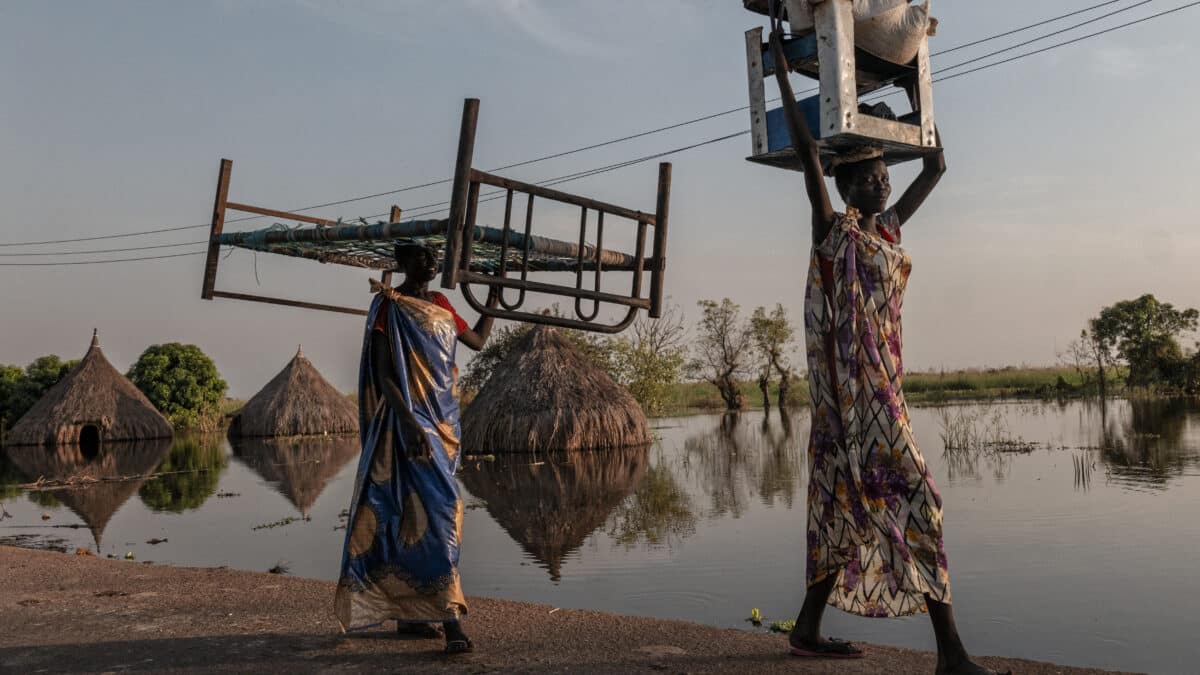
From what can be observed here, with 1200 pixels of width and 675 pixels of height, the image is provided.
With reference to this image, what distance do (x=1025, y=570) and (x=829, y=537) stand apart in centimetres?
349

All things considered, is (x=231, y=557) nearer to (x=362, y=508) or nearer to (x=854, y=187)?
(x=362, y=508)

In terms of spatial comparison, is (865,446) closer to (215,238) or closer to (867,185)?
(867,185)

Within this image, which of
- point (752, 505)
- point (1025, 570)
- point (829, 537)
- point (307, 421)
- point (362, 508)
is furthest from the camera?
point (307, 421)

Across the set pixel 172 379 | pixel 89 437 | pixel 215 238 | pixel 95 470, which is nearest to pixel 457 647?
pixel 215 238

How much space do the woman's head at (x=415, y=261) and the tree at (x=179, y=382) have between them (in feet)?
83.1

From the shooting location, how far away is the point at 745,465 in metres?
13.0

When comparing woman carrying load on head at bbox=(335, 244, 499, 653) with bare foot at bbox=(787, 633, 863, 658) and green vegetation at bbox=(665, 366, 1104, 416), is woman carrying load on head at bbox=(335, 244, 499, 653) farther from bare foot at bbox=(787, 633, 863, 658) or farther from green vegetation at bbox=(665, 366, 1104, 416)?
green vegetation at bbox=(665, 366, 1104, 416)

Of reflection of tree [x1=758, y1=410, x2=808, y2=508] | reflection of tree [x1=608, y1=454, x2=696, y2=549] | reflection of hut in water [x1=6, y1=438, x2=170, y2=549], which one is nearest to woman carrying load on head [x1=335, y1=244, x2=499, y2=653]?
reflection of tree [x1=608, y1=454, x2=696, y2=549]

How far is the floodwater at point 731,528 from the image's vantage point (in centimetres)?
493

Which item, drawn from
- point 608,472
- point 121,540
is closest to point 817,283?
point 121,540

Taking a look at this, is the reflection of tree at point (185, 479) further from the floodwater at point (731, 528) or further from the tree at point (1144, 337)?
the tree at point (1144, 337)

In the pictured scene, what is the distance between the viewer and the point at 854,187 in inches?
125

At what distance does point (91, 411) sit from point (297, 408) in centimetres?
453

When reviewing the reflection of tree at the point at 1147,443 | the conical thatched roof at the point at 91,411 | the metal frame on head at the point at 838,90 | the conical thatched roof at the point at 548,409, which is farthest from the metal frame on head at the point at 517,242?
the conical thatched roof at the point at 91,411
